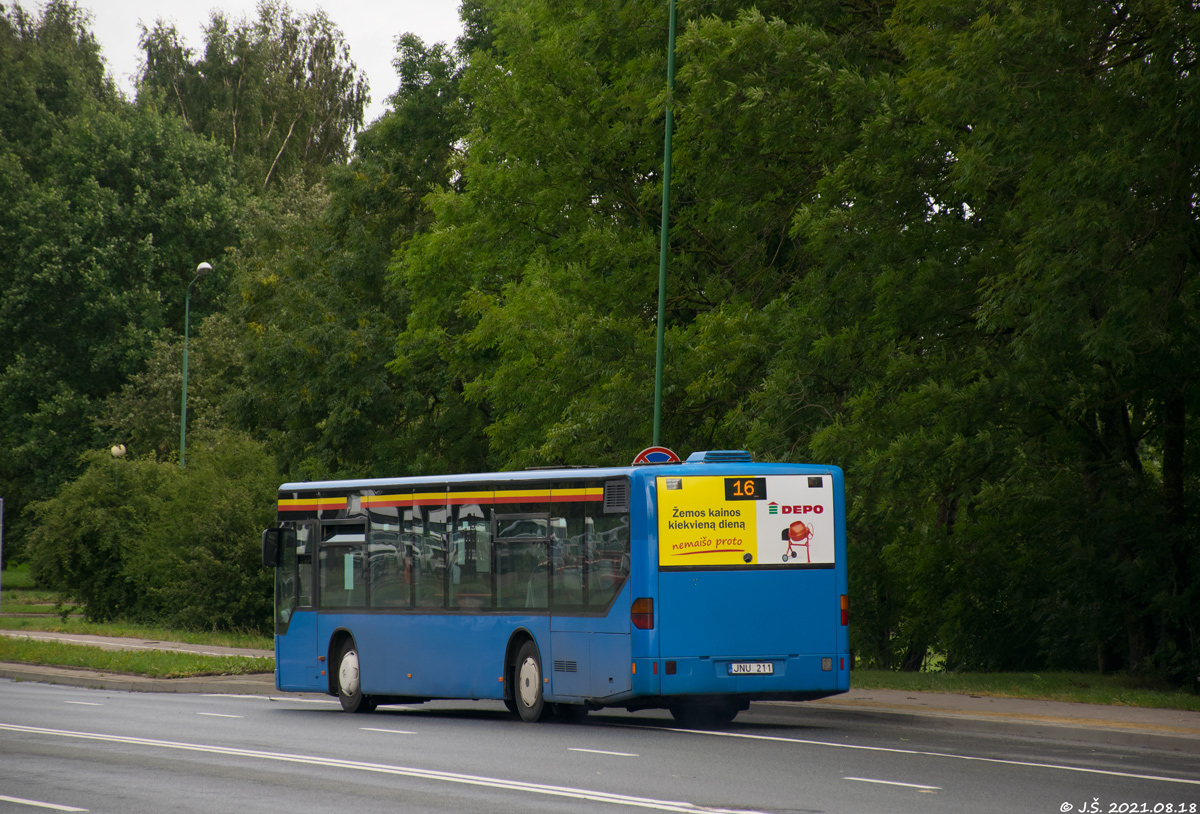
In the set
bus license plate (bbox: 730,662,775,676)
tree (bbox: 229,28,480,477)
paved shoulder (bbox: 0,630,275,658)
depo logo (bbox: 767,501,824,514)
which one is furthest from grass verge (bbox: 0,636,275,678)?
tree (bbox: 229,28,480,477)

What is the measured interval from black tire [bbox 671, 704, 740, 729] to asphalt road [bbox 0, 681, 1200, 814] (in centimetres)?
30

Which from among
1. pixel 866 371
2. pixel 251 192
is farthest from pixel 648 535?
pixel 251 192

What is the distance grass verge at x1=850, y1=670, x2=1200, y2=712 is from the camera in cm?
1738

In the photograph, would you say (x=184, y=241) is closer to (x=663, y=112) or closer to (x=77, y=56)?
(x=77, y=56)

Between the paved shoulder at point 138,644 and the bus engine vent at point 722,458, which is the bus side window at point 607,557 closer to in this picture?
the bus engine vent at point 722,458

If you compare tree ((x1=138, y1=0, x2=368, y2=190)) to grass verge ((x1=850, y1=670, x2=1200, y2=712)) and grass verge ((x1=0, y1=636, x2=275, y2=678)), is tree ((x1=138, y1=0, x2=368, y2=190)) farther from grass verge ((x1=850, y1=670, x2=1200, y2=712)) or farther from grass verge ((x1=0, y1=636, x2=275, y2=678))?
grass verge ((x1=850, y1=670, x2=1200, y2=712))

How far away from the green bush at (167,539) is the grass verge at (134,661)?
6.59m

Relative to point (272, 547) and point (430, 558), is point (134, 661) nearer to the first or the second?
point (272, 547)

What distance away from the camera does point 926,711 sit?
16.6 metres

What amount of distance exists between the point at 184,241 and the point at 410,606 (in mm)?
48418

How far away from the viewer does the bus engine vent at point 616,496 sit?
600 inches

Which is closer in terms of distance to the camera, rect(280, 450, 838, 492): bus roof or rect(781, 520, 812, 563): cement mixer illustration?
rect(280, 450, 838, 492): bus roof

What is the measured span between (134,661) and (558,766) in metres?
14.3

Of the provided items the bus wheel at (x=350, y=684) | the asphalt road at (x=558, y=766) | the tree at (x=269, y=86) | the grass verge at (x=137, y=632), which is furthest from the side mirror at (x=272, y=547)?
the tree at (x=269, y=86)
